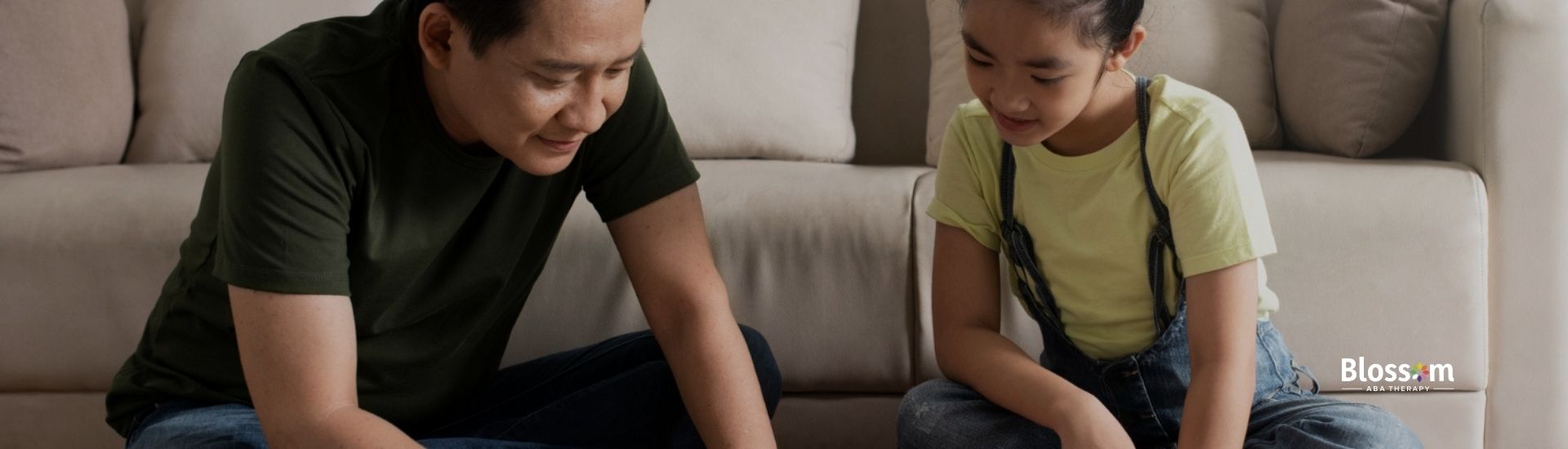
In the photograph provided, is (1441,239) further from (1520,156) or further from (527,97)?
(527,97)

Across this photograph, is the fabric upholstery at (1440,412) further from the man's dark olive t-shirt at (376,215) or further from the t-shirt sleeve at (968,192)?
the man's dark olive t-shirt at (376,215)

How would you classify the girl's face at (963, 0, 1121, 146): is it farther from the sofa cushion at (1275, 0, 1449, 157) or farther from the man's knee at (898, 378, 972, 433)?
the sofa cushion at (1275, 0, 1449, 157)

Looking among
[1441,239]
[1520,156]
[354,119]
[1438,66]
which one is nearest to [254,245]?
[354,119]

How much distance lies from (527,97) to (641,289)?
299 mm

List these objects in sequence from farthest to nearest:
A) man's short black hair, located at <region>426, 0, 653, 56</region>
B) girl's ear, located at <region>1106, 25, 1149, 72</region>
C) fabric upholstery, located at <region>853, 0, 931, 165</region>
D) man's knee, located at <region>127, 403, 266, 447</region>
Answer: fabric upholstery, located at <region>853, 0, 931, 165</region> < girl's ear, located at <region>1106, 25, 1149, 72</region> < man's knee, located at <region>127, 403, 266, 447</region> < man's short black hair, located at <region>426, 0, 653, 56</region>

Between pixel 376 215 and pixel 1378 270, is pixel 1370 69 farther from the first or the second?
pixel 376 215

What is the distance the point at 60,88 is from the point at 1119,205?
5.08 feet

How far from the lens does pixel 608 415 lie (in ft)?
4.30

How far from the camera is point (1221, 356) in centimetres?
119

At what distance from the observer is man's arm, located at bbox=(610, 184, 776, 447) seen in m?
1.22

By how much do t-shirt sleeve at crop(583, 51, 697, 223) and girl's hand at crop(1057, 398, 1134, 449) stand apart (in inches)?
15.9

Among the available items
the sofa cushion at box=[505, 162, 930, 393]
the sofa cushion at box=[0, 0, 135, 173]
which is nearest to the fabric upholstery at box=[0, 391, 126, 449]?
the sofa cushion at box=[0, 0, 135, 173]

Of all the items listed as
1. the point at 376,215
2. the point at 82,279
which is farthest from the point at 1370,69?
the point at 82,279

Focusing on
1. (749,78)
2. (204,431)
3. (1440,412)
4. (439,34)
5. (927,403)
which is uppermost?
(439,34)
